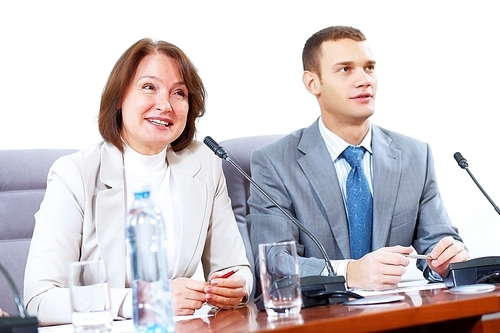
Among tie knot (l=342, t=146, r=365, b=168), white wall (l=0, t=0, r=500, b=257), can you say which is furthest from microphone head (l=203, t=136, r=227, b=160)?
white wall (l=0, t=0, r=500, b=257)

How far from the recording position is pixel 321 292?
1.62 meters

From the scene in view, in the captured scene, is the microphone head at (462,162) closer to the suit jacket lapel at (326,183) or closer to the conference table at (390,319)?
the suit jacket lapel at (326,183)

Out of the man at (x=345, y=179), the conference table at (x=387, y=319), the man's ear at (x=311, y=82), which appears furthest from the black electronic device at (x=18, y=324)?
the man's ear at (x=311, y=82)

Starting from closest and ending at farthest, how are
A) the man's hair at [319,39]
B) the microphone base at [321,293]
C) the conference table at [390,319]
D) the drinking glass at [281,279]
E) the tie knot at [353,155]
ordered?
1. the conference table at [390,319]
2. the drinking glass at [281,279]
3. the microphone base at [321,293]
4. the tie knot at [353,155]
5. the man's hair at [319,39]

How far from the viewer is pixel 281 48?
3191mm

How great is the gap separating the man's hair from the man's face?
0.02 metres

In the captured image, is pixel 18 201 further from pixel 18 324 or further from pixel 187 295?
pixel 18 324

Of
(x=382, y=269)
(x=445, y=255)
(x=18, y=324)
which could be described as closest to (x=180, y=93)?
(x=382, y=269)

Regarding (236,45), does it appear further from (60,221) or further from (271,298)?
(271,298)

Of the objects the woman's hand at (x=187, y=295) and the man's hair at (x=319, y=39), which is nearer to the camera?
the woman's hand at (x=187, y=295)

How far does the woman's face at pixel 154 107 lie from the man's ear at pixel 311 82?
2.38ft

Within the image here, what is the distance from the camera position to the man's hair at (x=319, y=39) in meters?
2.84

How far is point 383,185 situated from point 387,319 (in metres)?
1.34

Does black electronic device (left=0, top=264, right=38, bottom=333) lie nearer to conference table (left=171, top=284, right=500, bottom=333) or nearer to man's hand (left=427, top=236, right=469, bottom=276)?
conference table (left=171, top=284, right=500, bottom=333)
